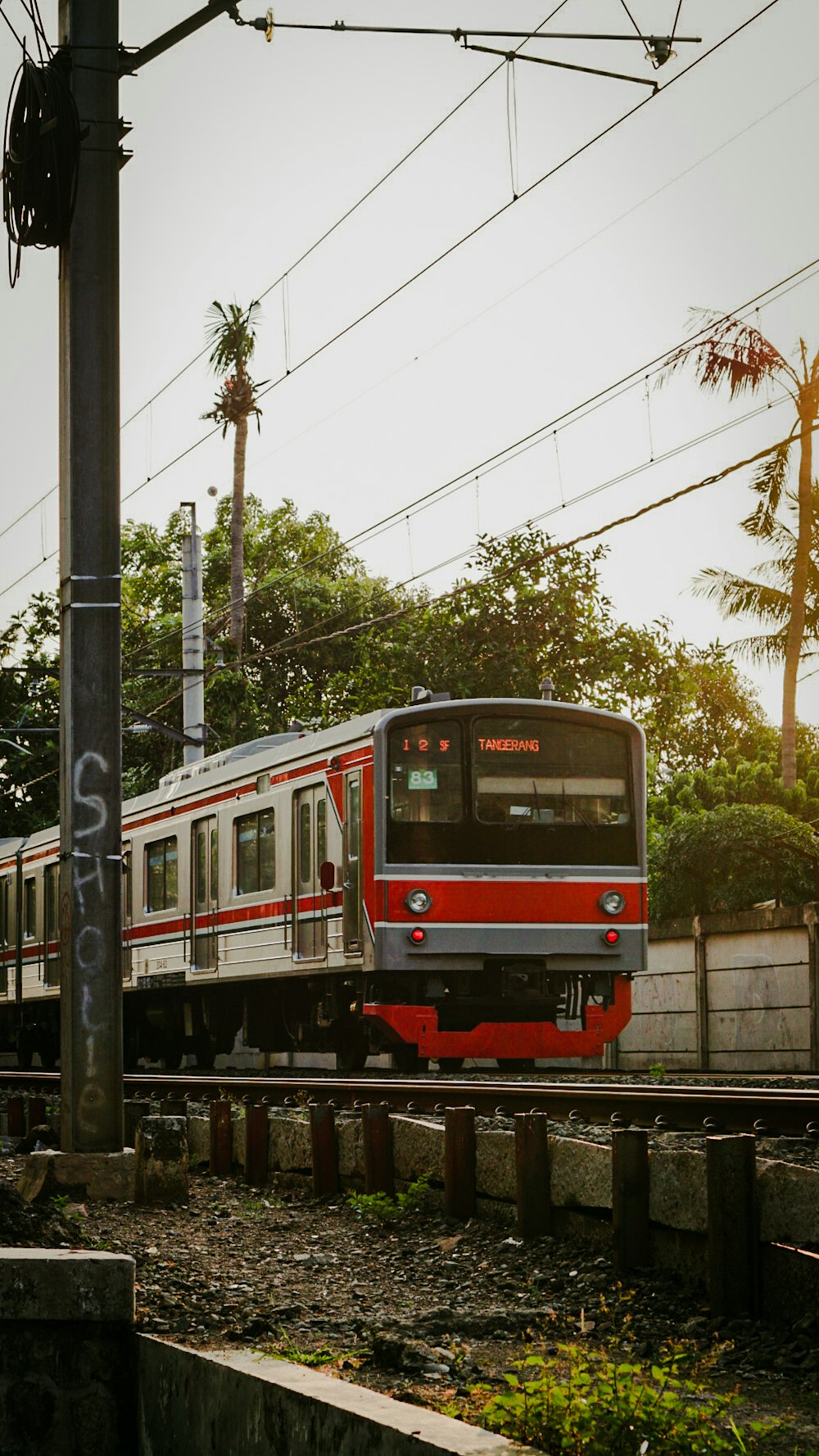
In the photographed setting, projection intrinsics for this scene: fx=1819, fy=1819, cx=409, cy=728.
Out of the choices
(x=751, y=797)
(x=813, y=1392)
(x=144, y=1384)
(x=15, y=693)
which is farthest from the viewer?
(x=15, y=693)

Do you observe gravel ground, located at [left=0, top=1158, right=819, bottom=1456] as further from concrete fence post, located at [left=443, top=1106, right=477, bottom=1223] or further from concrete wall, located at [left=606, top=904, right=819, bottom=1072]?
concrete wall, located at [left=606, top=904, right=819, bottom=1072]

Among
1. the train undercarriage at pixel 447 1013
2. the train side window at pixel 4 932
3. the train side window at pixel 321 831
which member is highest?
the train side window at pixel 321 831

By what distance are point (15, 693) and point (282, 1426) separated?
40.2 metres

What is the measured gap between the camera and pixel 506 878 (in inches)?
608

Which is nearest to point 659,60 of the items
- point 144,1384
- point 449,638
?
point 144,1384

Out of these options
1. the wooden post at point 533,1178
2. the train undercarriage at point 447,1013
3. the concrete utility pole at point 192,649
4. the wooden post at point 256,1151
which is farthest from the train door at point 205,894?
the wooden post at point 533,1178

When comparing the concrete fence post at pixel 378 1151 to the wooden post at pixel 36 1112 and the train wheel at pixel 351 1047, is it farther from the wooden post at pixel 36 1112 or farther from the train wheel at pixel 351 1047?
the train wheel at pixel 351 1047

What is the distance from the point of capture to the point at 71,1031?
9.81 metres

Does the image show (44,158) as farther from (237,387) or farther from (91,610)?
(237,387)

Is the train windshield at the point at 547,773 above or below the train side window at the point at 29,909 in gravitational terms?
above

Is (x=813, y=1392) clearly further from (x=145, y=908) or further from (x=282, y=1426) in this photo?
(x=145, y=908)

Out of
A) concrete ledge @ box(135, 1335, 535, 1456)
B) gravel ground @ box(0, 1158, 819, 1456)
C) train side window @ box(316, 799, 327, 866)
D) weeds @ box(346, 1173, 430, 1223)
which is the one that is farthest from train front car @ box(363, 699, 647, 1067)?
concrete ledge @ box(135, 1335, 535, 1456)

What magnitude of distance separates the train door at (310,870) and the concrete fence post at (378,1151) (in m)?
6.99

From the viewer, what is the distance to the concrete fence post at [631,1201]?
6.71 m
